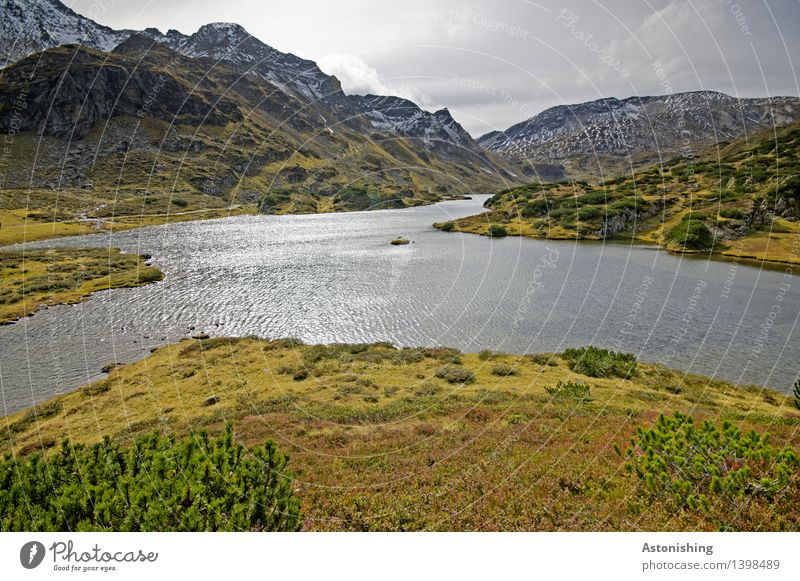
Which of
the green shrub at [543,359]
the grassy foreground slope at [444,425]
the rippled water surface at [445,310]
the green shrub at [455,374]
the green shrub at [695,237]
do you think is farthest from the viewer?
the green shrub at [695,237]

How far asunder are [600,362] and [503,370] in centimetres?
748

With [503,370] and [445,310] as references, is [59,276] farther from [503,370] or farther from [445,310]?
[503,370]

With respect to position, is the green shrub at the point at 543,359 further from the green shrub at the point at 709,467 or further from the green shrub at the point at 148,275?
the green shrub at the point at 148,275

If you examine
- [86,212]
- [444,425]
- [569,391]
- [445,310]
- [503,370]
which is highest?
[86,212]

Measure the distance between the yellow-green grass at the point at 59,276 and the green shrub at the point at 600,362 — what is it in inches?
2295

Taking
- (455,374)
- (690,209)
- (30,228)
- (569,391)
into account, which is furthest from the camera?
(30,228)

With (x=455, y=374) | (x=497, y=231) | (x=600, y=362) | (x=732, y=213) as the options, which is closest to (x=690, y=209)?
(x=732, y=213)

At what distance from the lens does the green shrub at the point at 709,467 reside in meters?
7.73

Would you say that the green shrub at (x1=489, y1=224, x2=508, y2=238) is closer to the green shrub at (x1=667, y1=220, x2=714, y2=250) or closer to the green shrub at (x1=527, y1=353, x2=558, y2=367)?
the green shrub at (x1=667, y1=220, x2=714, y2=250)

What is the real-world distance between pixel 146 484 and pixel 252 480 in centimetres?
190

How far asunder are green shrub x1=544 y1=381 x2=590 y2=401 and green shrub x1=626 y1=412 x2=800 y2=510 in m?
11.5

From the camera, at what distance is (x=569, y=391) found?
21984 millimetres

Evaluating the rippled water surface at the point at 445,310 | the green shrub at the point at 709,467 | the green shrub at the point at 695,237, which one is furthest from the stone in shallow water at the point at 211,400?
the green shrub at the point at 695,237
